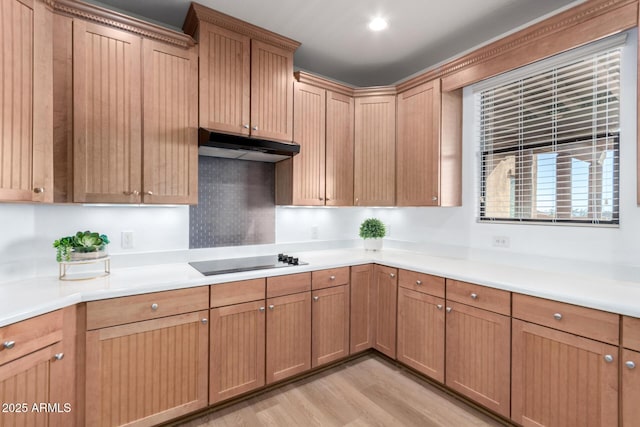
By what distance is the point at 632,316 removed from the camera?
1.39 meters

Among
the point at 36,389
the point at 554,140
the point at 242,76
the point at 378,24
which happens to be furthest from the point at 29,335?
the point at 554,140

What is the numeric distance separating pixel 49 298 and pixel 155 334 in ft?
1.77

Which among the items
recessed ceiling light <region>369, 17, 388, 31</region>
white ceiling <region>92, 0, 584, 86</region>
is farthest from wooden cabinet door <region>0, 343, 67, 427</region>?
recessed ceiling light <region>369, 17, 388, 31</region>

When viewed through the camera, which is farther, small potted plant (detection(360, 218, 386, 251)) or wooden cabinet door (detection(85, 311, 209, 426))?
small potted plant (detection(360, 218, 386, 251))

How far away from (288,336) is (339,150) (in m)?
1.70

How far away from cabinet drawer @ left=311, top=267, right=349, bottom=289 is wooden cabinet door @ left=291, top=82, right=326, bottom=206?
64 cm

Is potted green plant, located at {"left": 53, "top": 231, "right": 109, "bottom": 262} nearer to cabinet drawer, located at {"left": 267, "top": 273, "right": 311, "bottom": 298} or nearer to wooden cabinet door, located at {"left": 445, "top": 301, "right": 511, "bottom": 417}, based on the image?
cabinet drawer, located at {"left": 267, "top": 273, "right": 311, "bottom": 298}

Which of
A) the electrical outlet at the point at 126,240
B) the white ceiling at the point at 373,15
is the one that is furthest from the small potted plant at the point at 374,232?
the electrical outlet at the point at 126,240

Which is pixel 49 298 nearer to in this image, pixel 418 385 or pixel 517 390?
pixel 418 385

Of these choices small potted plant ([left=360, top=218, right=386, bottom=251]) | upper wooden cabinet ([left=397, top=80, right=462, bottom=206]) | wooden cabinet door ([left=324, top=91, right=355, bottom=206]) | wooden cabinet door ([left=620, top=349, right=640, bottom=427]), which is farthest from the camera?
small potted plant ([left=360, top=218, right=386, bottom=251])

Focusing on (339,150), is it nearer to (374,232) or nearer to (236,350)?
(374,232)

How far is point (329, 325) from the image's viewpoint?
8.20 feet

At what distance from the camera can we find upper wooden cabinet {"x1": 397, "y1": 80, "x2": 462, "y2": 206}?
2.61m

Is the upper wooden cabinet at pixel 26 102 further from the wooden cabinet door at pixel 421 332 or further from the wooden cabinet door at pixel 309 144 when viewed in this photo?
the wooden cabinet door at pixel 421 332
